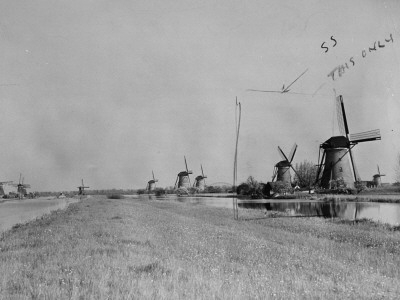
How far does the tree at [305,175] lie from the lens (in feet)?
280

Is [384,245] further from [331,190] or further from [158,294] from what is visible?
[331,190]

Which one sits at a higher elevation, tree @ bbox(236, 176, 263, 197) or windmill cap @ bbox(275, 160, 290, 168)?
windmill cap @ bbox(275, 160, 290, 168)

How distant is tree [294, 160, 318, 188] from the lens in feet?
280

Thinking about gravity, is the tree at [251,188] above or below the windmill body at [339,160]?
below

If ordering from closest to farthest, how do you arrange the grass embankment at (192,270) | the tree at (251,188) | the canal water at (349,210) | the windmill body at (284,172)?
the grass embankment at (192,270)
the canal water at (349,210)
the tree at (251,188)
the windmill body at (284,172)

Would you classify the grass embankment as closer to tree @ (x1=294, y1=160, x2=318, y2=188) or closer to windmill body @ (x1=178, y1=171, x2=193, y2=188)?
tree @ (x1=294, y1=160, x2=318, y2=188)

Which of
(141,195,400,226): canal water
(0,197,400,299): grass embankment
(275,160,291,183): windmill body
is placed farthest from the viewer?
(275,160,291,183): windmill body

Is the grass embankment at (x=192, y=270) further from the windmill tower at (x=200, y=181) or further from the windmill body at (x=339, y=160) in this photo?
the windmill tower at (x=200, y=181)

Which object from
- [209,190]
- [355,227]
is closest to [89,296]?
[355,227]

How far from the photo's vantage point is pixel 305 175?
97.0 meters

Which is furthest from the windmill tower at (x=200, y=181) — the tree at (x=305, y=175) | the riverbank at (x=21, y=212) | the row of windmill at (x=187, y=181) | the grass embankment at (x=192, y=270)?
the grass embankment at (x=192, y=270)

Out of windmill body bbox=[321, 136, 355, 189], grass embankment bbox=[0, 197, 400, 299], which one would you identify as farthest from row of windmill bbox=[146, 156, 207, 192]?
grass embankment bbox=[0, 197, 400, 299]

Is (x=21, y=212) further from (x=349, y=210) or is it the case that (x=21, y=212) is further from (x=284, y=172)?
(x=284, y=172)

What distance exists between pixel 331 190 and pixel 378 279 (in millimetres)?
53570
